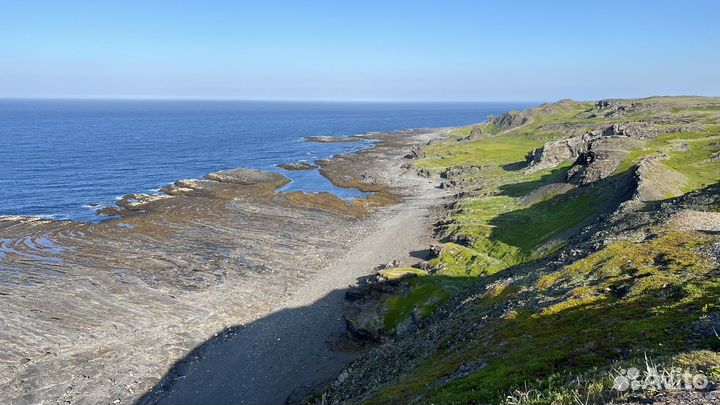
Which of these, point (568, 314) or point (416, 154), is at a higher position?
point (568, 314)

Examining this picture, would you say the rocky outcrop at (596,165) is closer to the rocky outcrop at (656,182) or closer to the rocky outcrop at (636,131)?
the rocky outcrop at (656,182)

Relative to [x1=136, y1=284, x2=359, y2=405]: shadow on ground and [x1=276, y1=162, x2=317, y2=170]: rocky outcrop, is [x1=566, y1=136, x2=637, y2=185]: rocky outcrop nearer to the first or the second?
[x1=136, y1=284, x2=359, y2=405]: shadow on ground

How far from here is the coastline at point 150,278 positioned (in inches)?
1626

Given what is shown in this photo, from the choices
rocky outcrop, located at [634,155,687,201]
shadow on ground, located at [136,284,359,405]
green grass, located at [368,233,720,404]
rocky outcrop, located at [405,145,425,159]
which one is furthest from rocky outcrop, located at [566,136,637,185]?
rocky outcrop, located at [405,145,425,159]

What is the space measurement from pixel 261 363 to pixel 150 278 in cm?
2512

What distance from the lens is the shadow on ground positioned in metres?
39.0

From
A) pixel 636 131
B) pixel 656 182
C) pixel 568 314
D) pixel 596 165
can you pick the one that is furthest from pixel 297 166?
pixel 568 314

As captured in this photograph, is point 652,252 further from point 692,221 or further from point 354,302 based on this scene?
point 354,302

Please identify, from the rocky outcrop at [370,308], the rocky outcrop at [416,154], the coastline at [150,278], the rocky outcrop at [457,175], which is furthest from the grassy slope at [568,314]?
the rocky outcrop at [416,154]

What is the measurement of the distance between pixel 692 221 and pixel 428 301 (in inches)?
928

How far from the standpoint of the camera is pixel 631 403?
13.3 meters

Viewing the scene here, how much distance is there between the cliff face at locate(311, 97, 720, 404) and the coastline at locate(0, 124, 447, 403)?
16.5m

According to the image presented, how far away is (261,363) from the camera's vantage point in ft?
142

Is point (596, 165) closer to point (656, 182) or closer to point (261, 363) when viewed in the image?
point (656, 182)
